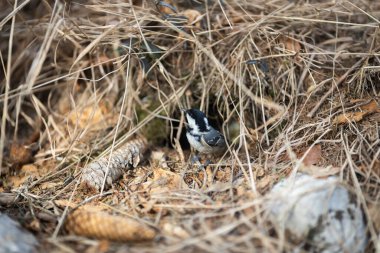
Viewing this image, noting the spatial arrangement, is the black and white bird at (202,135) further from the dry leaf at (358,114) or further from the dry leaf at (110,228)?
the dry leaf at (110,228)

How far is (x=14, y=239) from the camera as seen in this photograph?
6.63 feet

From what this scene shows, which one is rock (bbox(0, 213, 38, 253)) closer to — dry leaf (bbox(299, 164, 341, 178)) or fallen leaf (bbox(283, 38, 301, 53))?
dry leaf (bbox(299, 164, 341, 178))

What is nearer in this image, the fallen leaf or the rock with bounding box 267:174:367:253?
the rock with bounding box 267:174:367:253

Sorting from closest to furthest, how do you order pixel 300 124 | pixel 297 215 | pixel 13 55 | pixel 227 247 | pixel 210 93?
1. pixel 227 247
2. pixel 297 215
3. pixel 300 124
4. pixel 210 93
5. pixel 13 55

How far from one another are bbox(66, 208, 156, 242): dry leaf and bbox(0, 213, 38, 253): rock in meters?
0.21

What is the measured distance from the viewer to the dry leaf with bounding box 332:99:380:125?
270cm

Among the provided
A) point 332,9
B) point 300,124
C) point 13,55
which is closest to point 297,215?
point 300,124

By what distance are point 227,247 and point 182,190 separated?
0.71 meters

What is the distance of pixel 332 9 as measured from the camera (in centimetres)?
336

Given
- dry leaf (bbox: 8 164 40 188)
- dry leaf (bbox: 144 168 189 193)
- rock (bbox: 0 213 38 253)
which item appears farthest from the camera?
dry leaf (bbox: 8 164 40 188)

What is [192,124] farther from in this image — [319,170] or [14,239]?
[14,239]

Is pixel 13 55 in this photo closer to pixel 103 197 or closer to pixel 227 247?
pixel 103 197

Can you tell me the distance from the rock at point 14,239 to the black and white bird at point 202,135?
1446 mm

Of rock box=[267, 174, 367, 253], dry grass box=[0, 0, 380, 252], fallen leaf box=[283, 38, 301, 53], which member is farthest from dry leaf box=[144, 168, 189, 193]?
fallen leaf box=[283, 38, 301, 53]
